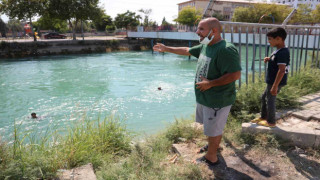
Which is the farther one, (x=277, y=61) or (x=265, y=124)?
(x=265, y=124)

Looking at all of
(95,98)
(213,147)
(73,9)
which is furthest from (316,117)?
(73,9)

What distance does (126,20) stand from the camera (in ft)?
180

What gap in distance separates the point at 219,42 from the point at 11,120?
8.09 meters

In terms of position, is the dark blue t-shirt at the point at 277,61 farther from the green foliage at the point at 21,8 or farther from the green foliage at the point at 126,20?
the green foliage at the point at 126,20

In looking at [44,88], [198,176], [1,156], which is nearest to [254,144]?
[198,176]

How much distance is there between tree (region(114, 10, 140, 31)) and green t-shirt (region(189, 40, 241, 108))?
55.4 m

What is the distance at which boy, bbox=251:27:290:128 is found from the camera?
2.99m

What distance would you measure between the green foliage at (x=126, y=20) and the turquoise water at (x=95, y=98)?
4074cm

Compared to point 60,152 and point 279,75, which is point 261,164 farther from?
point 60,152

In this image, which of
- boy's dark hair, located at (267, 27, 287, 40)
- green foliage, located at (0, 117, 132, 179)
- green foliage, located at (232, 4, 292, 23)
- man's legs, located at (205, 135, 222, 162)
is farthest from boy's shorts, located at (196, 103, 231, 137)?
green foliage, located at (232, 4, 292, 23)

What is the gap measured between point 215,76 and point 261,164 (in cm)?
122

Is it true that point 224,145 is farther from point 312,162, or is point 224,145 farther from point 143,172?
point 143,172

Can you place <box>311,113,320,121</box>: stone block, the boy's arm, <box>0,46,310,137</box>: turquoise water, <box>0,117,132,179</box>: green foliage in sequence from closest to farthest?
<box>0,117,132,179</box>: green foliage, the boy's arm, <box>311,113,320,121</box>: stone block, <box>0,46,310,137</box>: turquoise water

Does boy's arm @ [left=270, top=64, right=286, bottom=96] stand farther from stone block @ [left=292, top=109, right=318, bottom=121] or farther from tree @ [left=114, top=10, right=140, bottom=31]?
tree @ [left=114, top=10, right=140, bottom=31]
